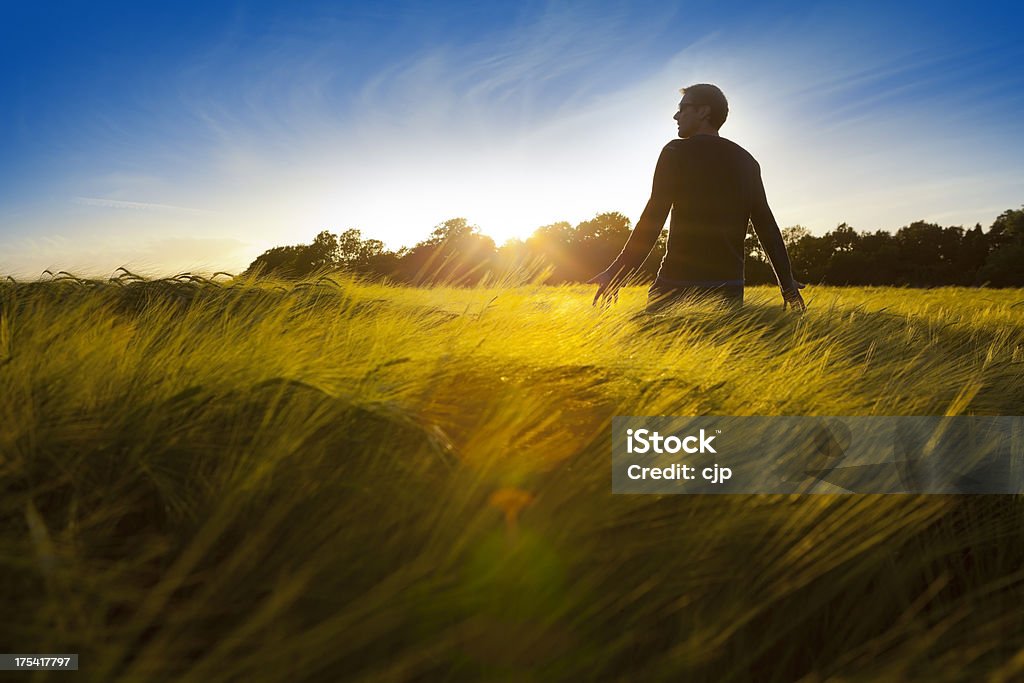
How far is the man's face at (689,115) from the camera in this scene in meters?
3.79

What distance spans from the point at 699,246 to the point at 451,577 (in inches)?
124

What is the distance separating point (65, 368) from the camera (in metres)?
1.47

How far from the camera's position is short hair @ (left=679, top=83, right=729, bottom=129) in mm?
3773

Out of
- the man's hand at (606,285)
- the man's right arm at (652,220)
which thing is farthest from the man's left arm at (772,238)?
the man's hand at (606,285)

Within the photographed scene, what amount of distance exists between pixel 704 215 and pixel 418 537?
10.2 ft

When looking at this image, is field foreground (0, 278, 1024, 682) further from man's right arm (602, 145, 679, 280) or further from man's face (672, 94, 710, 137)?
man's face (672, 94, 710, 137)

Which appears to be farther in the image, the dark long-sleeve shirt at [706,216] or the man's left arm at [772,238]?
the man's left arm at [772,238]

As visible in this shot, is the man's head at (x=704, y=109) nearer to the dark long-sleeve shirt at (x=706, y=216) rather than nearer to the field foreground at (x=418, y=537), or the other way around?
the dark long-sleeve shirt at (x=706, y=216)

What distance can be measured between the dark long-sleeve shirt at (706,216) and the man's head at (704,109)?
0.41ft

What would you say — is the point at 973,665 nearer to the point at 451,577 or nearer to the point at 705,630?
the point at 705,630

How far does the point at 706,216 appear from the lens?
3781 millimetres

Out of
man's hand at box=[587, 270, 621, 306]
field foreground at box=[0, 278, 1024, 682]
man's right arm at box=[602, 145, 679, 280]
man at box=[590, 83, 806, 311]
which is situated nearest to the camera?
field foreground at box=[0, 278, 1024, 682]

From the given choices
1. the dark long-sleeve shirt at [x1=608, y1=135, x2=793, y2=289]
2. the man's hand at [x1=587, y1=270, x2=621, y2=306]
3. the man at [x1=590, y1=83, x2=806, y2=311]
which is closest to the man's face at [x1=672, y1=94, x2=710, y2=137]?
the man at [x1=590, y1=83, x2=806, y2=311]

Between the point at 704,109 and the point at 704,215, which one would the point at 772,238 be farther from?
the point at 704,109
